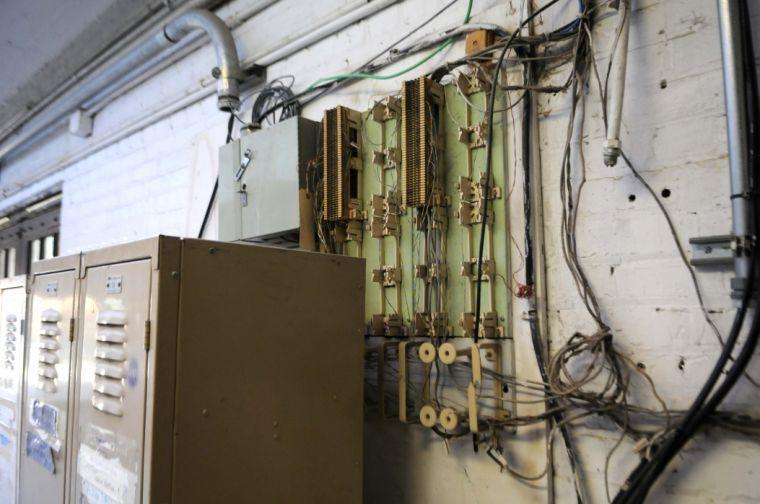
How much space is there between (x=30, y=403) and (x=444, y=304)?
1.48 metres

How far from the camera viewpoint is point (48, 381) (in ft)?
5.41

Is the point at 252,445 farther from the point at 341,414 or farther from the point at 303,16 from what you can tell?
the point at 303,16

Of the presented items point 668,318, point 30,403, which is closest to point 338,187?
point 668,318

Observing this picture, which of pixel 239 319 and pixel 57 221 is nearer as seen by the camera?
pixel 239 319

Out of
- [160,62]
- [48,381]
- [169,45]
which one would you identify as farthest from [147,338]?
[160,62]

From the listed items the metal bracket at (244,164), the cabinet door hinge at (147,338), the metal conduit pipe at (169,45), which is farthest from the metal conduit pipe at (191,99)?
the cabinet door hinge at (147,338)

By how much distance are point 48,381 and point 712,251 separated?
1.96 m

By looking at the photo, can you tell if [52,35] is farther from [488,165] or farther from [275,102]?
[488,165]

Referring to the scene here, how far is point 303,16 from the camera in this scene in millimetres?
2357

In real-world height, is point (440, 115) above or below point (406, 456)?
above

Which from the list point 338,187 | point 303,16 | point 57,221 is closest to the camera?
point 338,187

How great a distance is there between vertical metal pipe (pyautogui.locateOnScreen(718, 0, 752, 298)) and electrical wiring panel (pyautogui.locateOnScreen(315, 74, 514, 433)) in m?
0.61

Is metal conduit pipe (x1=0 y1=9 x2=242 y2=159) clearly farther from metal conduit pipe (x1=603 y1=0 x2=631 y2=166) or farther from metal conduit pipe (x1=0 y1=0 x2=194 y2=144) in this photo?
metal conduit pipe (x1=603 y1=0 x2=631 y2=166)

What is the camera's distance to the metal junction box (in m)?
1.19
